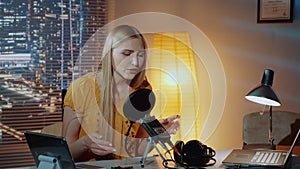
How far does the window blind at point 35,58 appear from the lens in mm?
3922

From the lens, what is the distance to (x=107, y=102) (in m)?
3.16

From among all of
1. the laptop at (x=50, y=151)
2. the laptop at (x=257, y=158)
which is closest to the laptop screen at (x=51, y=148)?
the laptop at (x=50, y=151)

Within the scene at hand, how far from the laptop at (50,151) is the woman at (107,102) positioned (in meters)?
0.84

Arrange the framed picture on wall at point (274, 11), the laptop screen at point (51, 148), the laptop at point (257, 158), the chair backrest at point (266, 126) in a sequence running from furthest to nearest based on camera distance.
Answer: the framed picture on wall at point (274, 11) < the chair backrest at point (266, 126) < the laptop at point (257, 158) < the laptop screen at point (51, 148)

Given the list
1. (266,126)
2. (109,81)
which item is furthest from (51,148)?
(266,126)

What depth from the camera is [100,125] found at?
129 inches

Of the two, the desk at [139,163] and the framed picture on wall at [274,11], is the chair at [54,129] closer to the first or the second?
the desk at [139,163]

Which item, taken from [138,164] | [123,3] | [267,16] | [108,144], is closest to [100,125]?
[108,144]

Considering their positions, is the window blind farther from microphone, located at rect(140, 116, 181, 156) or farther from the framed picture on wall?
microphone, located at rect(140, 116, 181, 156)

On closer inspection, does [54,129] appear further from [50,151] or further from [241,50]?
[50,151]

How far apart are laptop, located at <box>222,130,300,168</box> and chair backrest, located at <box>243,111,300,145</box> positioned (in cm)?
88

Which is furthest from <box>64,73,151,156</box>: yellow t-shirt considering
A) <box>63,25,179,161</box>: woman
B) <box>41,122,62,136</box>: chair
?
<box>41,122,62,136</box>: chair

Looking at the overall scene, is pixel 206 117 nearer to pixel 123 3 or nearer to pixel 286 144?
pixel 286 144

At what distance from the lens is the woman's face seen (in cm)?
313
